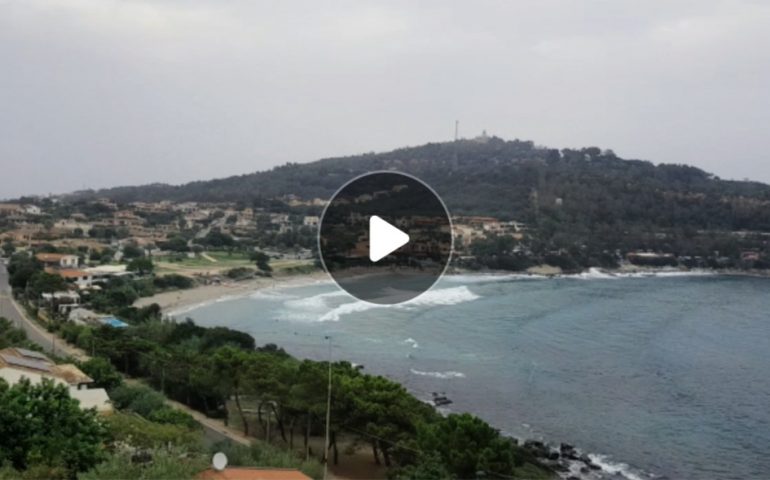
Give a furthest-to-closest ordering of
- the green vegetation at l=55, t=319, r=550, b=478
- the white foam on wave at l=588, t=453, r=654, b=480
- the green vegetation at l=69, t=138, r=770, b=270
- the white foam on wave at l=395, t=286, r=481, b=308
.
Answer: the green vegetation at l=69, t=138, r=770, b=270
the white foam on wave at l=395, t=286, r=481, b=308
the white foam on wave at l=588, t=453, r=654, b=480
the green vegetation at l=55, t=319, r=550, b=478

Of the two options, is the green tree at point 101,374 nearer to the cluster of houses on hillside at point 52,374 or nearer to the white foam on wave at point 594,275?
the cluster of houses on hillside at point 52,374

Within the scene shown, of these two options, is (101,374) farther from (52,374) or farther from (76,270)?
(76,270)

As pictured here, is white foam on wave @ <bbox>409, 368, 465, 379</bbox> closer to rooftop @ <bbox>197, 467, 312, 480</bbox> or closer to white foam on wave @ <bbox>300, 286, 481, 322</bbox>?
white foam on wave @ <bbox>300, 286, 481, 322</bbox>

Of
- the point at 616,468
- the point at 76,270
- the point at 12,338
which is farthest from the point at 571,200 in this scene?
the point at 12,338

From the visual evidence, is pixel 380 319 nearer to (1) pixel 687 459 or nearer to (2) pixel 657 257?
(1) pixel 687 459

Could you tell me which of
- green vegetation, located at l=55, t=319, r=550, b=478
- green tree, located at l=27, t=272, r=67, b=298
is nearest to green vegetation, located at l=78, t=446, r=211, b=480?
green vegetation, located at l=55, t=319, r=550, b=478
